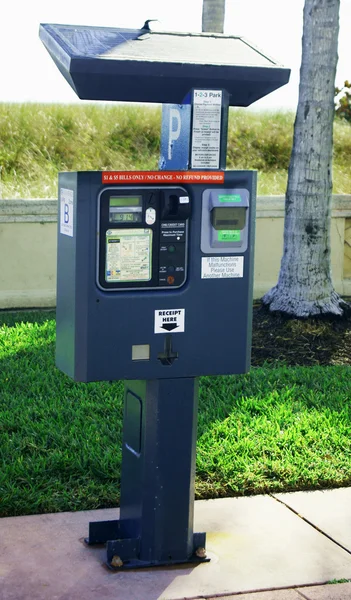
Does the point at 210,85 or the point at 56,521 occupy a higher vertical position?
the point at 210,85

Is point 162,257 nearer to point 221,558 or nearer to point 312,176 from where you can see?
point 221,558

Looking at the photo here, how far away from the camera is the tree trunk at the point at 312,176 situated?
27.1 feet

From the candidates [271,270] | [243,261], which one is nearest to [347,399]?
[243,261]

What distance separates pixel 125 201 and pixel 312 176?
5.05 meters

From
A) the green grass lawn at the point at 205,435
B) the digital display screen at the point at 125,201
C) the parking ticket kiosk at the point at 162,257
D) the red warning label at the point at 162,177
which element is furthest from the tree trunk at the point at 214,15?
the digital display screen at the point at 125,201

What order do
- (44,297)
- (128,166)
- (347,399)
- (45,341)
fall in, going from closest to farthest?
1. (347,399)
2. (45,341)
3. (44,297)
4. (128,166)

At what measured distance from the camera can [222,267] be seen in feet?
12.1

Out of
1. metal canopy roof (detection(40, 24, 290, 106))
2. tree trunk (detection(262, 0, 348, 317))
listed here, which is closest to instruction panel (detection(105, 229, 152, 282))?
metal canopy roof (detection(40, 24, 290, 106))

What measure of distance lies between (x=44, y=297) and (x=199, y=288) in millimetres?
5944

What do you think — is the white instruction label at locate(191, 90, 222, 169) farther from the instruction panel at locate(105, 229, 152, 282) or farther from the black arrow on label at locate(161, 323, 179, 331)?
the black arrow on label at locate(161, 323, 179, 331)

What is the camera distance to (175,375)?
372 centimetres

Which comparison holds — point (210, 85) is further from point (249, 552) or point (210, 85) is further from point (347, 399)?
point (347, 399)

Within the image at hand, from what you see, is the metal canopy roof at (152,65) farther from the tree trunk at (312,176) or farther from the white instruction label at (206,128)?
the tree trunk at (312,176)

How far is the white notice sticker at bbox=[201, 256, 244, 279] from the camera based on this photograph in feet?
12.1
